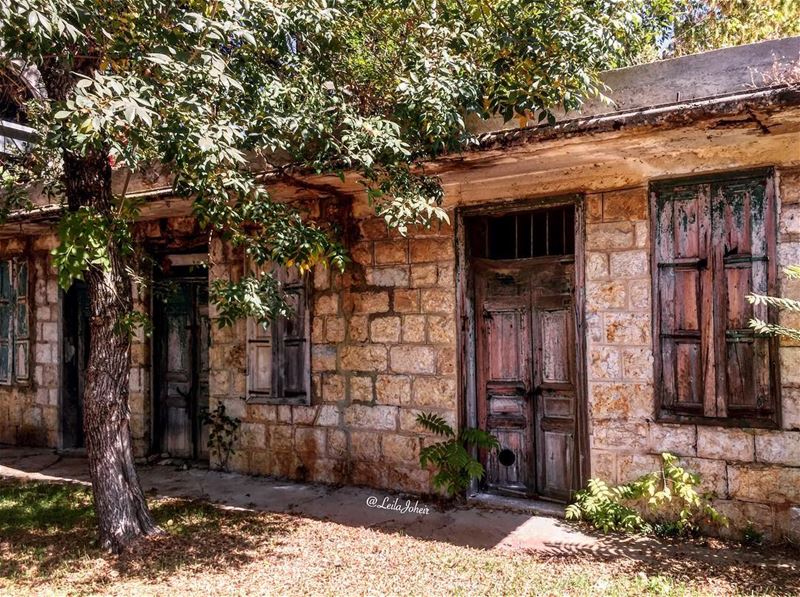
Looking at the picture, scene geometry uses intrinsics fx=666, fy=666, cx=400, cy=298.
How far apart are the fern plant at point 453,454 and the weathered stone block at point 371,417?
1.14 feet

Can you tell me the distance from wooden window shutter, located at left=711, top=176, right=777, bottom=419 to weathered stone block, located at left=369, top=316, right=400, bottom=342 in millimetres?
2572

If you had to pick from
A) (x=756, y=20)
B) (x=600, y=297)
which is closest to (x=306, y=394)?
(x=600, y=297)

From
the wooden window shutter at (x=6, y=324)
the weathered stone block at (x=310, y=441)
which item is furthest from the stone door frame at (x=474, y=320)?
the wooden window shutter at (x=6, y=324)

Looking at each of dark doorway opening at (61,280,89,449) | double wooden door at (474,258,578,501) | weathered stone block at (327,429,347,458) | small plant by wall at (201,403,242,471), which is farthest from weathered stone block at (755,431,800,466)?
dark doorway opening at (61,280,89,449)

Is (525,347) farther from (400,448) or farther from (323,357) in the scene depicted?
(323,357)

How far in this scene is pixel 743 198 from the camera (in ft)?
14.9

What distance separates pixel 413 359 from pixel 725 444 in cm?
249

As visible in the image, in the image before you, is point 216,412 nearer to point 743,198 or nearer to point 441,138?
point 441,138

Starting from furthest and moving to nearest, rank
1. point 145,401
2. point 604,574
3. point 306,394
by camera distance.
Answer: point 145,401
point 306,394
point 604,574

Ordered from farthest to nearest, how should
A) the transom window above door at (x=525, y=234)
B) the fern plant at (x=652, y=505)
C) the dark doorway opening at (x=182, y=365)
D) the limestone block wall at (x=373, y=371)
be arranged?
the dark doorway opening at (x=182, y=365) < the limestone block wall at (x=373, y=371) < the transom window above door at (x=525, y=234) < the fern plant at (x=652, y=505)

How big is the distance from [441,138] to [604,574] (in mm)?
2848

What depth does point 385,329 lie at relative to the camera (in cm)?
596

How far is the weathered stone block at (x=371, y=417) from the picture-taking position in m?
5.89

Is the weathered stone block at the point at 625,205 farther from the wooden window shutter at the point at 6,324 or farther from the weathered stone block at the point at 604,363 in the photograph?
the wooden window shutter at the point at 6,324
